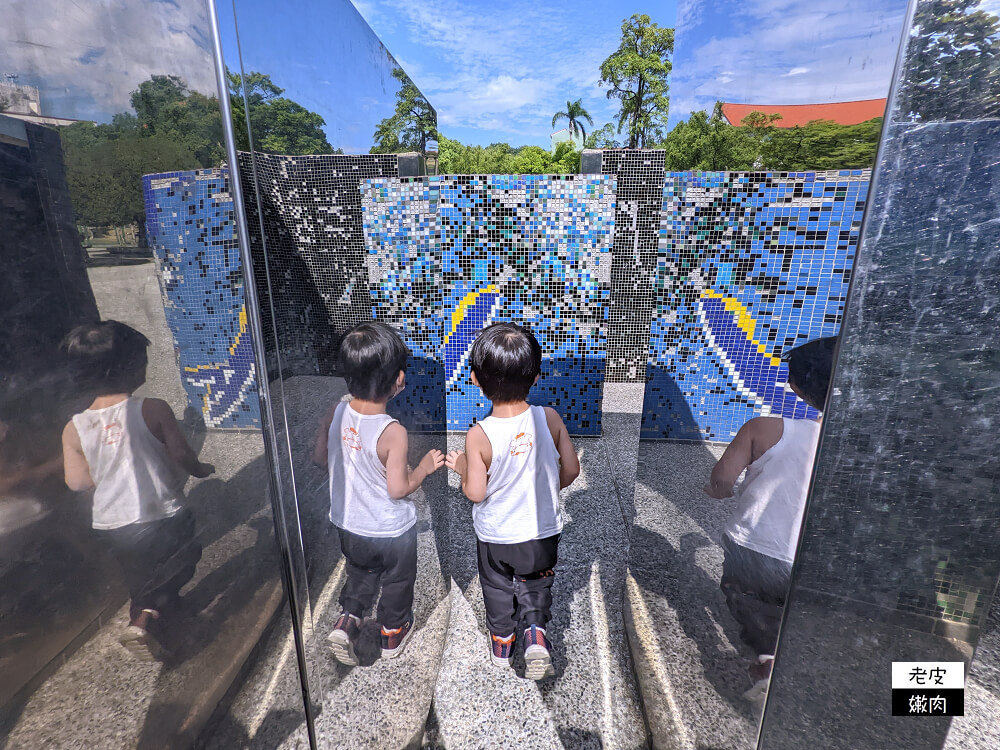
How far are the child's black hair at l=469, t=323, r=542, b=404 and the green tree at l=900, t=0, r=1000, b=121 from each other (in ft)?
4.36

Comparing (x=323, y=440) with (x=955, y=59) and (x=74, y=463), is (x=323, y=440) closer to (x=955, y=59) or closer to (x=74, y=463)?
(x=74, y=463)

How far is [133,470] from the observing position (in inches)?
29.3

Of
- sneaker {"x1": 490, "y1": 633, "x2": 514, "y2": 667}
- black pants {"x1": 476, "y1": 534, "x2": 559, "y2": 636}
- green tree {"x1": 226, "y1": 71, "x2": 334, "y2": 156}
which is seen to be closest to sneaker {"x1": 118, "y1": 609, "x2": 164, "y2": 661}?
green tree {"x1": 226, "y1": 71, "x2": 334, "y2": 156}

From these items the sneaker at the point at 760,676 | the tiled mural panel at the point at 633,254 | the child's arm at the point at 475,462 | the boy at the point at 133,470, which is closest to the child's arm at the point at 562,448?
the child's arm at the point at 475,462

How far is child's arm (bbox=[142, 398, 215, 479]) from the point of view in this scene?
0.77 m

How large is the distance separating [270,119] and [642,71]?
86.1 feet

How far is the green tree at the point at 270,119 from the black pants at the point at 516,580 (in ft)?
5.87

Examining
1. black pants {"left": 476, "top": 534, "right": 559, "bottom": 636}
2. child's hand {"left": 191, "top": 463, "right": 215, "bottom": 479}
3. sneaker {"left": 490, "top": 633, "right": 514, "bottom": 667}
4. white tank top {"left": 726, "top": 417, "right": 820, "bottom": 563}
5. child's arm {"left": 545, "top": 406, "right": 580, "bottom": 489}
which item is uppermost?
child's hand {"left": 191, "top": 463, "right": 215, "bottom": 479}

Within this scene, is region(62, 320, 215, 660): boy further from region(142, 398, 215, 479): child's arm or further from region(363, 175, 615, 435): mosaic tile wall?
region(363, 175, 615, 435): mosaic tile wall

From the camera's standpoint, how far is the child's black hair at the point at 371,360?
1468 millimetres

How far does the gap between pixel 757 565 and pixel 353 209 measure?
5.33 feet

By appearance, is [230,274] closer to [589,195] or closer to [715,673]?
[715,673]

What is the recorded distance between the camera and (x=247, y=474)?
3.40 ft

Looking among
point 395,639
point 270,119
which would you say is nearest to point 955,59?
point 270,119
